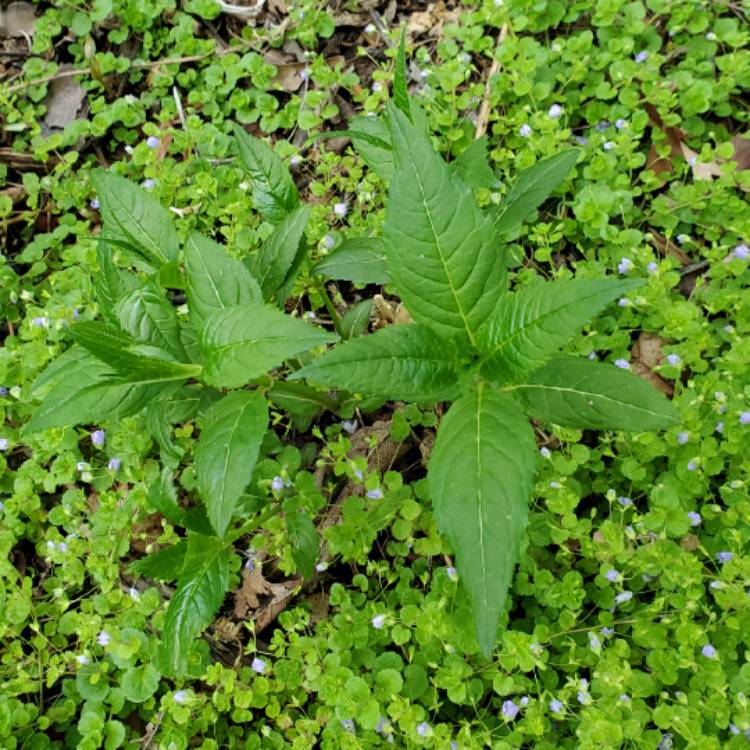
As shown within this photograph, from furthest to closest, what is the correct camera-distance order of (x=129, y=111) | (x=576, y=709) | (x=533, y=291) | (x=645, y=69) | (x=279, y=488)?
(x=129, y=111) < (x=645, y=69) < (x=279, y=488) < (x=576, y=709) < (x=533, y=291)

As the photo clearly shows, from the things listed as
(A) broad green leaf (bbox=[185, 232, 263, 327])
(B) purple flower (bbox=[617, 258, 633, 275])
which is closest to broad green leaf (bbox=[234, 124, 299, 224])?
(A) broad green leaf (bbox=[185, 232, 263, 327])

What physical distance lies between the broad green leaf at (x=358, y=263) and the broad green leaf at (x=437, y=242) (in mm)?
667

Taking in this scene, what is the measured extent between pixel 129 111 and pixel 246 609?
294 centimetres

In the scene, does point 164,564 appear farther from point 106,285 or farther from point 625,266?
point 625,266

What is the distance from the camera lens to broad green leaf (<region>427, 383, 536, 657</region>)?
1.70m

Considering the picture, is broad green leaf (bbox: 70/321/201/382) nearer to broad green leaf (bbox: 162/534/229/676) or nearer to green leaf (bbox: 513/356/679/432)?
broad green leaf (bbox: 162/534/229/676)

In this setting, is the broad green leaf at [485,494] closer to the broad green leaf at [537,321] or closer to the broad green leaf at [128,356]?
the broad green leaf at [537,321]

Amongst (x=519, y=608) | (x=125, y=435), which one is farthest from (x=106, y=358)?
(x=519, y=608)

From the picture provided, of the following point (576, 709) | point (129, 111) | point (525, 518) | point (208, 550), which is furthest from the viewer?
point (129, 111)

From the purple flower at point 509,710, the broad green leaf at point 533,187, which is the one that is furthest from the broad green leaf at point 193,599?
the broad green leaf at point 533,187

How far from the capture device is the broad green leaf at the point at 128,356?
200cm

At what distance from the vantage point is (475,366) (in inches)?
81.7

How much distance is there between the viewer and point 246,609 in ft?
10.3

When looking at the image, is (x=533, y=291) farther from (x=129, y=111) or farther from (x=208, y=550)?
(x=129, y=111)
